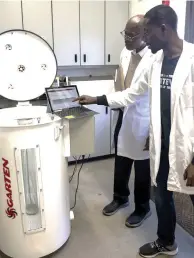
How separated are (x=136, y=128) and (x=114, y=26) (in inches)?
76.7

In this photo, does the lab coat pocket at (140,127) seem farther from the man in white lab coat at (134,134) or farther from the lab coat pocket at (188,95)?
the lab coat pocket at (188,95)

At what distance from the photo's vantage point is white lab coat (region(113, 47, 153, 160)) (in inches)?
68.7

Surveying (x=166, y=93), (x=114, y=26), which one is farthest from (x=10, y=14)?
(x=166, y=93)

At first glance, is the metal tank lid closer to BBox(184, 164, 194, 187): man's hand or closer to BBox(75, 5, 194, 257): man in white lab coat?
BBox(75, 5, 194, 257): man in white lab coat

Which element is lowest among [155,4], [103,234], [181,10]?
[103,234]

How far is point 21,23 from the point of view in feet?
9.32

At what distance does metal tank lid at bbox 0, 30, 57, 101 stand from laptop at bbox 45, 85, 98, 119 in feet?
0.99

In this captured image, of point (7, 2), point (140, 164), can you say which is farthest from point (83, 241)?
point (7, 2)

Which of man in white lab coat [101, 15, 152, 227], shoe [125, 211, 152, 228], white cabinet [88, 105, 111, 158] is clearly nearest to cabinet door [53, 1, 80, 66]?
white cabinet [88, 105, 111, 158]

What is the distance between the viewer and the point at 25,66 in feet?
5.84

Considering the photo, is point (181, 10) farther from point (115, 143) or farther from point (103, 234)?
point (103, 234)

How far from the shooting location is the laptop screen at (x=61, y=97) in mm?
1481

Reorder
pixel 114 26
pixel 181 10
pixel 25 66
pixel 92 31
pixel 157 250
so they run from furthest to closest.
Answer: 1. pixel 114 26
2. pixel 92 31
3. pixel 181 10
4. pixel 25 66
5. pixel 157 250

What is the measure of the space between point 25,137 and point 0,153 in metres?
0.18
